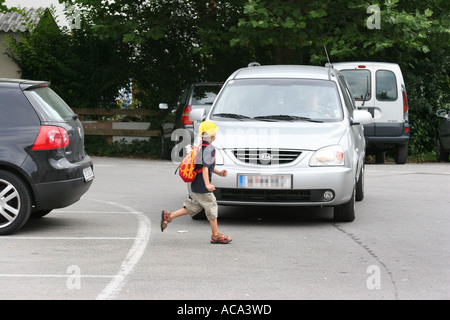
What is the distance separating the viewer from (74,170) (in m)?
9.64

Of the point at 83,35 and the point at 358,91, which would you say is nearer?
the point at 358,91

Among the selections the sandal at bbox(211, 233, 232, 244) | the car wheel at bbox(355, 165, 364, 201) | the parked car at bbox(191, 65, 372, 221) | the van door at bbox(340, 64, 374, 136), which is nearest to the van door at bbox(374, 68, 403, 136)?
the van door at bbox(340, 64, 374, 136)

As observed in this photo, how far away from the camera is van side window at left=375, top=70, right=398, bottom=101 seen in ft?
66.5

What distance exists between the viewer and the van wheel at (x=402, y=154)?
20.6 meters

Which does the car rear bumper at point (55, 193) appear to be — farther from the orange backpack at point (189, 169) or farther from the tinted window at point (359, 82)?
the tinted window at point (359, 82)

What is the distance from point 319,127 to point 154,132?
42.3 feet

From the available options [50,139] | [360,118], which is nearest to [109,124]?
[360,118]

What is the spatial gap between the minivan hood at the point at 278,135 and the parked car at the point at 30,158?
1.79 m

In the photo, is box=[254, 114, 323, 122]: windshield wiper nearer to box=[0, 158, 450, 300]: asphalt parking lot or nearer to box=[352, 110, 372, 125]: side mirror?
box=[352, 110, 372, 125]: side mirror

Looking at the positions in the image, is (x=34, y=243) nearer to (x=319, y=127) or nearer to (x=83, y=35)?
(x=319, y=127)

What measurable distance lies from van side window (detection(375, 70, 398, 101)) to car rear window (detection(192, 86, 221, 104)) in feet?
11.8

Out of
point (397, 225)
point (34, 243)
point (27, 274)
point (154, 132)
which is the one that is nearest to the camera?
point (27, 274)

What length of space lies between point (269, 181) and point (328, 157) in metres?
0.72
